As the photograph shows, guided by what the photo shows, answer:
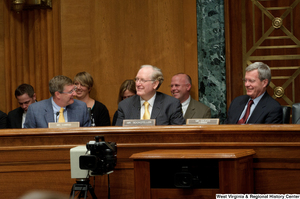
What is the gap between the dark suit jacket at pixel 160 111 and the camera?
3.48 meters

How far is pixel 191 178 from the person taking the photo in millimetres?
2248

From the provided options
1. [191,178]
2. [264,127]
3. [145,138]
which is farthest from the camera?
[145,138]

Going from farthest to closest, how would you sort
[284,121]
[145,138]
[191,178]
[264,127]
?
1. [284,121]
2. [145,138]
3. [264,127]
4. [191,178]

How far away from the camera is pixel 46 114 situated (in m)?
3.51

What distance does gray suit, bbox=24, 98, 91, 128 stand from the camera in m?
3.48

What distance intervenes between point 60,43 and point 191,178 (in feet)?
11.7

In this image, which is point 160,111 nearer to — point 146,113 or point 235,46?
point 146,113

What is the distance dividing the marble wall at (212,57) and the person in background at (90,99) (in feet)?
3.97

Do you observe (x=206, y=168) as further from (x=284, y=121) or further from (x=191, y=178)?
(x=284, y=121)

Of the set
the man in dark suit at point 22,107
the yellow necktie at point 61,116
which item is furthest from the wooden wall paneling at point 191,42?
the man in dark suit at point 22,107

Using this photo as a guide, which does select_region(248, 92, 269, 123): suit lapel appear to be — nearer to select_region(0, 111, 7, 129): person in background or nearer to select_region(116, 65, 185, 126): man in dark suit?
select_region(116, 65, 185, 126): man in dark suit

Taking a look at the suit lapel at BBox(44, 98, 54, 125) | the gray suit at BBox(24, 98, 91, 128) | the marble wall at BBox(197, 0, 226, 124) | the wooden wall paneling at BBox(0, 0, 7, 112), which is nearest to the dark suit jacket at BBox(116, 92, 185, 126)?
the gray suit at BBox(24, 98, 91, 128)

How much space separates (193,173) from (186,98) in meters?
2.16

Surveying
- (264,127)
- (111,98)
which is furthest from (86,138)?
(111,98)
